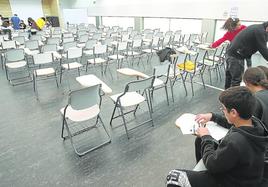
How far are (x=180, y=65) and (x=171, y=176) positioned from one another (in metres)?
3.38

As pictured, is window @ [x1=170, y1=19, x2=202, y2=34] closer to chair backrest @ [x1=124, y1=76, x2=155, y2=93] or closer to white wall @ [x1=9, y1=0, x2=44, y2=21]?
chair backrest @ [x1=124, y1=76, x2=155, y2=93]

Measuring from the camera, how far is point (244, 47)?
3.47 meters

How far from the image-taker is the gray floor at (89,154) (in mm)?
2391

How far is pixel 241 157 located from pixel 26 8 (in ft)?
60.0

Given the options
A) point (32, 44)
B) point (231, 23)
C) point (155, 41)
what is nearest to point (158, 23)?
point (155, 41)

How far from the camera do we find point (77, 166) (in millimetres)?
2570

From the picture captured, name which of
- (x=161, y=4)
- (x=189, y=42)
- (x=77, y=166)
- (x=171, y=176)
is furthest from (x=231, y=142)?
(x=161, y=4)

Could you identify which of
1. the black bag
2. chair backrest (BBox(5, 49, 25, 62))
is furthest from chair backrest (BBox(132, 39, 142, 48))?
chair backrest (BBox(5, 49, 25, 62))

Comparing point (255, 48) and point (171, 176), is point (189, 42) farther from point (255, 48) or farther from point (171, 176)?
point (171, 176)

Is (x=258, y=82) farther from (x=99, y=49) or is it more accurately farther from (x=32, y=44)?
(x=32, y=44)

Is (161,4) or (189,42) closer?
(189,42)

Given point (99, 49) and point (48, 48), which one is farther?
point (99, 49)

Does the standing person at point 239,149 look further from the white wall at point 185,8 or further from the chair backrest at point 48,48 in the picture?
the white wall at point 185,8

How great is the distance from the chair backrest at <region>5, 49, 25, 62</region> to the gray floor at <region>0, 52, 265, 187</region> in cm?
118
